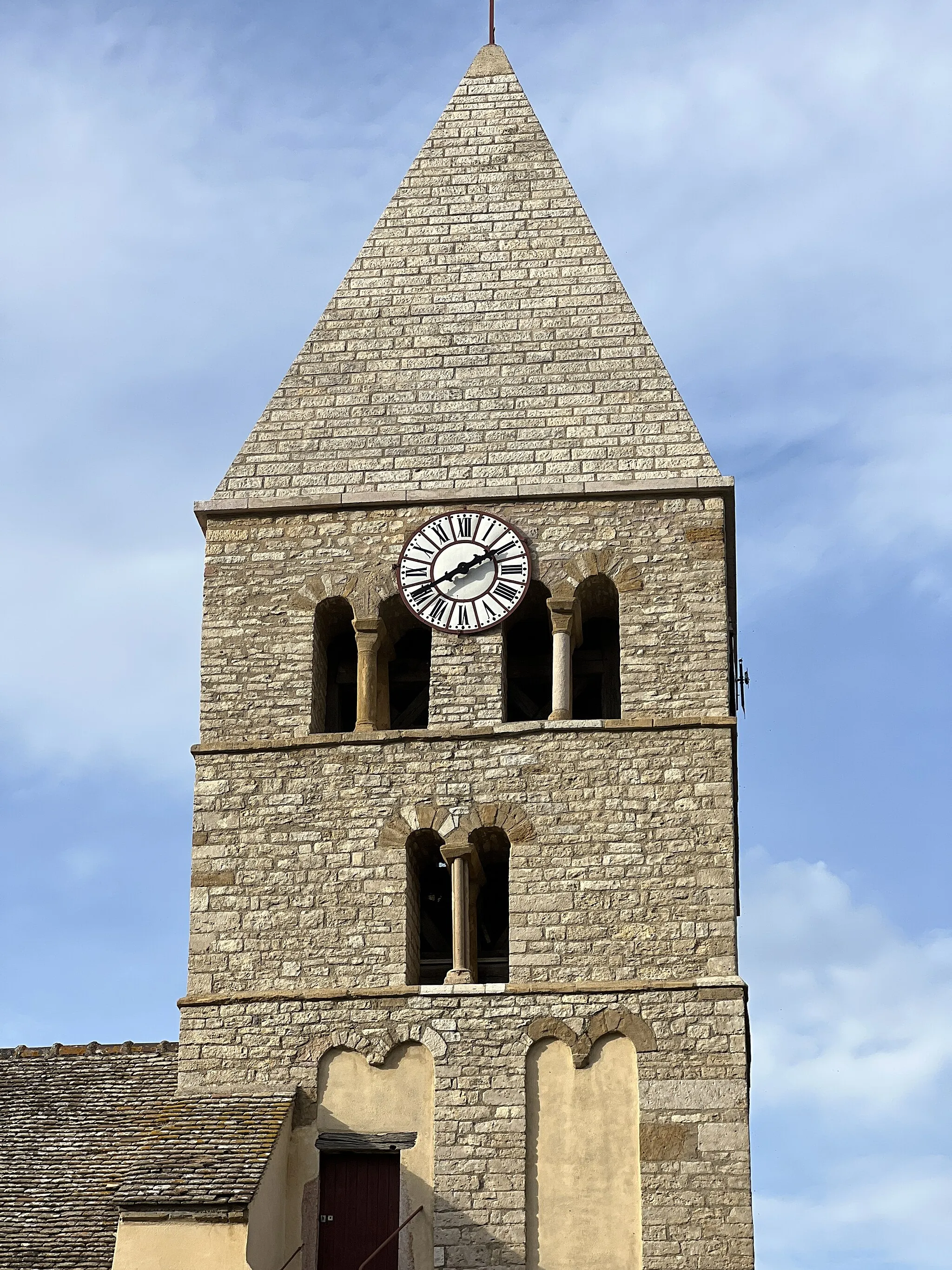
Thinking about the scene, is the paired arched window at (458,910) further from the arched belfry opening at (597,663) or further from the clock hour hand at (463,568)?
the clock hour hand at (463,568)

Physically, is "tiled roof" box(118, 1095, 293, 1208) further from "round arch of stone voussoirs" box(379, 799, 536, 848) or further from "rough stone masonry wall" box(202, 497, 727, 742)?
"rough stone masonry wall" box(202, 497, 727, 742)

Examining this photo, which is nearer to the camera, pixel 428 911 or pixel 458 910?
pixel 458 910

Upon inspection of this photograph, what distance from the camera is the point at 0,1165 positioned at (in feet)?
91.9

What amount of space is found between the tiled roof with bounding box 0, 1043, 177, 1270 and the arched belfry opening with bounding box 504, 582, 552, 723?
5.52 metres

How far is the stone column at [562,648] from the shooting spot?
2984cm

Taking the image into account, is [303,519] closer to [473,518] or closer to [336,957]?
[473,518]

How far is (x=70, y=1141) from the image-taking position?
2844cm

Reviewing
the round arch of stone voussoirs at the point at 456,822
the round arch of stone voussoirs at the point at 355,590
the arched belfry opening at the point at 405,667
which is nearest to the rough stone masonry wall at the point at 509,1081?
the round arch of stone voussoirs at the point at 456,822

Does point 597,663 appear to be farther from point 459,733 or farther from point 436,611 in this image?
point 459,733

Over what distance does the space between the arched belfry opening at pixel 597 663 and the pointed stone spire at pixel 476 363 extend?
4.91 ft

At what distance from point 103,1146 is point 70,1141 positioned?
0.44 meters

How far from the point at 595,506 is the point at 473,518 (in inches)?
53.9

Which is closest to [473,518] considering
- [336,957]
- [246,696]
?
[246,696]

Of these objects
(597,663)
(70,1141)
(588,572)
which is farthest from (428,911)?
(70,1141)
